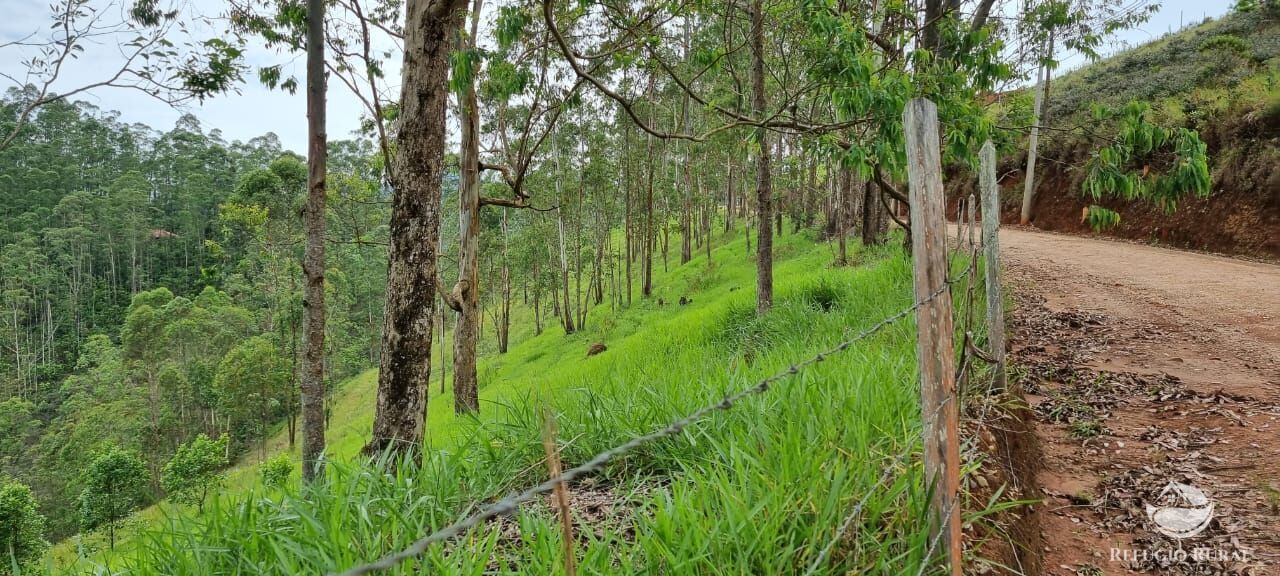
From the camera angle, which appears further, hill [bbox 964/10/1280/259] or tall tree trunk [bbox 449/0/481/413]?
hill [bbox 964/10/1280/259]

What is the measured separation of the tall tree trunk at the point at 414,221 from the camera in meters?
3.99

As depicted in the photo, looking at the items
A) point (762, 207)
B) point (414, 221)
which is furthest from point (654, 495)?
Answer: point (762, 207)

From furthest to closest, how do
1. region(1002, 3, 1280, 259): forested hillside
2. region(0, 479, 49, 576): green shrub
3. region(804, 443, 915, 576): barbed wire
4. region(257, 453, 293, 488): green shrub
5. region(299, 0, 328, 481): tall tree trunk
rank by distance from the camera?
region(0, 479, 49, 576): green shrub
region(1002, 3, 1280, 259): forested hillside
region(299, 0, 328, 481): tall tree trunk
region(257, 453, 293, 488): green shrub
region(804, 443, 915, 576): barbed wire

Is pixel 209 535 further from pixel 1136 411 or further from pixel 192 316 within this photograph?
pixel 192 316

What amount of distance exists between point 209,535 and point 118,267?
5620cm

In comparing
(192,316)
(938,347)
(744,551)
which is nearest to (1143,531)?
(938,347)

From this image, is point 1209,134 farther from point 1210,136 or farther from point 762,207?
point 762,207

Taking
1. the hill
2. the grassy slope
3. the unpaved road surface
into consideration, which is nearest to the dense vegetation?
the unpaved road surface

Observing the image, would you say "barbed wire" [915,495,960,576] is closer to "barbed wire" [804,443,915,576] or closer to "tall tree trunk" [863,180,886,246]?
"barbed wire" [804,443,915,576]

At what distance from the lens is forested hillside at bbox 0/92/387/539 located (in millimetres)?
25891

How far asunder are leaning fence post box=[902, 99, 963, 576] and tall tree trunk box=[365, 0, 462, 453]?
3108 mm

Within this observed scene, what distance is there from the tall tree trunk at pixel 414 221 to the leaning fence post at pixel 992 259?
3415 millimetres

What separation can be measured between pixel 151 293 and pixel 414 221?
34020mm

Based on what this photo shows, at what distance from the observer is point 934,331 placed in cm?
180
